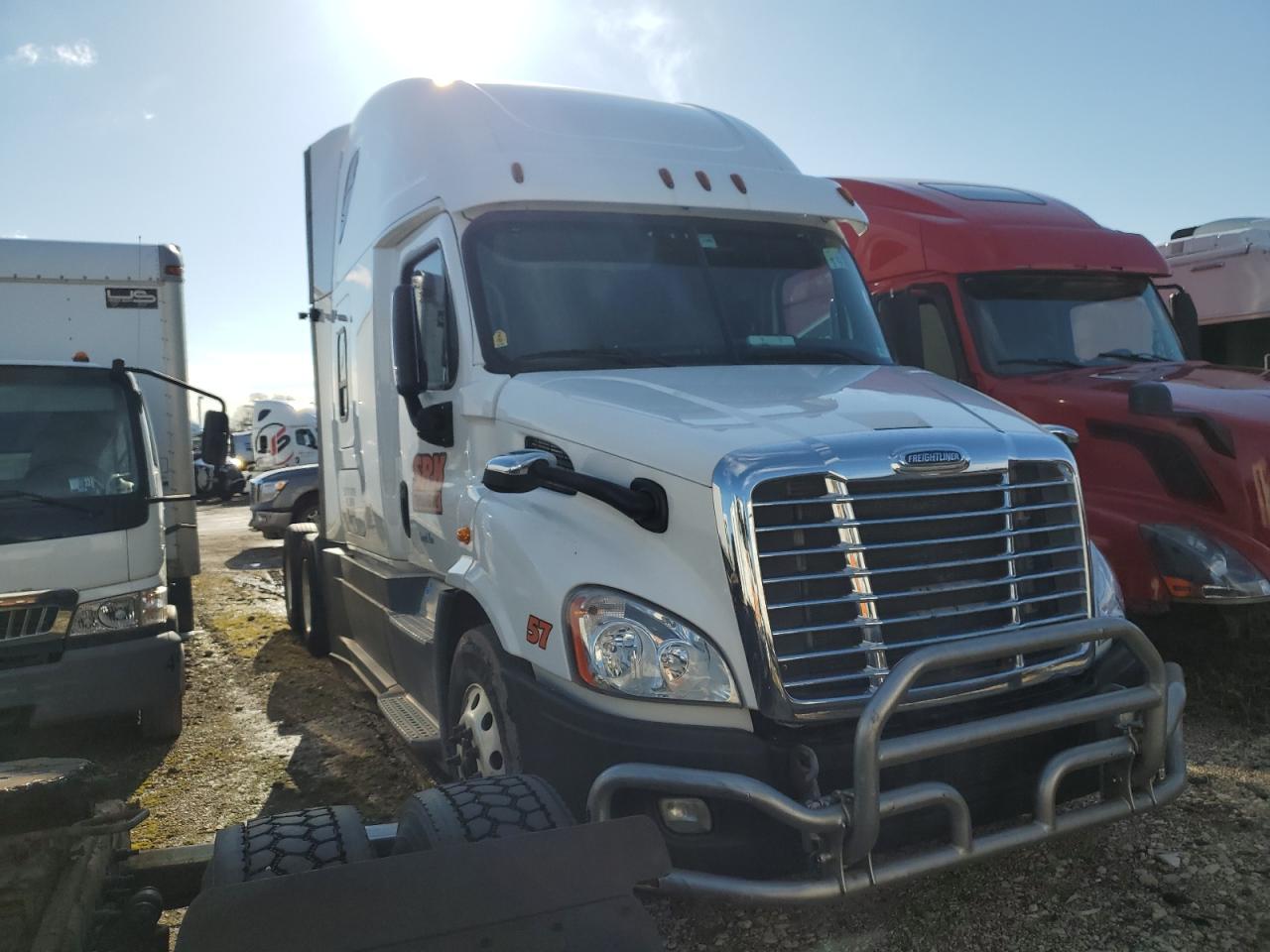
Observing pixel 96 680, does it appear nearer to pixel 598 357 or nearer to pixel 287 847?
pixel 598 357

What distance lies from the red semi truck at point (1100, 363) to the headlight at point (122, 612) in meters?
4.25

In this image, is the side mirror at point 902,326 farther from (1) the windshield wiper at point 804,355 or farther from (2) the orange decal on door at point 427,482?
(2) the orange decal on door at point 427,482

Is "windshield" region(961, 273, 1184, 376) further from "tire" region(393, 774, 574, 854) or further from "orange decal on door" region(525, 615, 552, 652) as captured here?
"tire" region(393, 774, 574, 854)

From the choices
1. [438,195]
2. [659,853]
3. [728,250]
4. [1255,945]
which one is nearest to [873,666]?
[659,853]

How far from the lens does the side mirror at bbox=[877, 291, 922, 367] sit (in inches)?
203

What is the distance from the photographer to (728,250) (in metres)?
4.36

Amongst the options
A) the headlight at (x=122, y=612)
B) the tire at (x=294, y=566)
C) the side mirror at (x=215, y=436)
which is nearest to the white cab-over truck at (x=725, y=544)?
the headlight at (x=122, y=612)

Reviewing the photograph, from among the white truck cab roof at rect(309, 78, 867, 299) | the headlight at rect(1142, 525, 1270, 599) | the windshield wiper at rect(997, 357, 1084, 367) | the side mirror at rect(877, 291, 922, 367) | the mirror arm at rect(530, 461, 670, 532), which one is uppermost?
the white truck cab roof at rect(309, 78, 867, 299)

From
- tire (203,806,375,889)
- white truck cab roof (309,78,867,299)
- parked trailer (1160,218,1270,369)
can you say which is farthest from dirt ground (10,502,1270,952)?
parked trailer (1160,218,1270,369)

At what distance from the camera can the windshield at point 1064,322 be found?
21.1 ft

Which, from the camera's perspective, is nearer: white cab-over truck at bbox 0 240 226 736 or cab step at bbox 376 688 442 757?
cab step at bbox 376 688 442 757

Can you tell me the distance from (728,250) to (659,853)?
9.51 ft

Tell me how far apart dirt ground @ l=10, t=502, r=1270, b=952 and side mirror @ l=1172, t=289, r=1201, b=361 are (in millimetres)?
2537

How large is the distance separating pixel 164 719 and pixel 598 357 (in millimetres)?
3566
